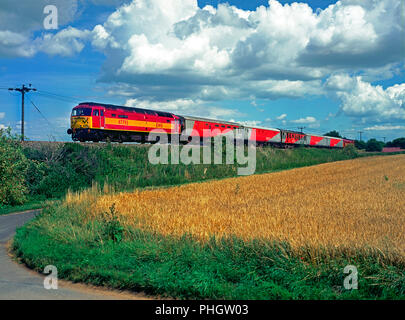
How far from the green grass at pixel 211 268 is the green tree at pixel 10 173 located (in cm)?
1327

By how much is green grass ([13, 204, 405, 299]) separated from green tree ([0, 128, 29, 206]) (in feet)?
43.5

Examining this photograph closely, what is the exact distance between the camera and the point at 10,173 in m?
22.9

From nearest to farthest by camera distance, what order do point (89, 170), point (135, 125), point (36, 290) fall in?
point (36, 290) → point (89, 170) → point (135, 125)

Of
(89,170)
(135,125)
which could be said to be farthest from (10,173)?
(135,125)

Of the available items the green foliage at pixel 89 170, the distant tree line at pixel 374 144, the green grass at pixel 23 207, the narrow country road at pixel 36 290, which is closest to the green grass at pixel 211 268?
the narrow country road at pixel 36 290

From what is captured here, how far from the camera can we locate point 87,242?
10867 millimetres

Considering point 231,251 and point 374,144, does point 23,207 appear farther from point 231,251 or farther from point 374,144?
point 374,144

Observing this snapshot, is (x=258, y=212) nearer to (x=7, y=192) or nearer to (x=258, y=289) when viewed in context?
(x=258, y=289)

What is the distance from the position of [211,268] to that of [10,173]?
737 inches

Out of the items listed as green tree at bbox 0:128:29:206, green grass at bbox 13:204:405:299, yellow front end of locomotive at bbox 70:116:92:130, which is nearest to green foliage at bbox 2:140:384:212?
green tree at bbox 0:128:29:206

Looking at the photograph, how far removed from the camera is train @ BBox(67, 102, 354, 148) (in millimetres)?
33000

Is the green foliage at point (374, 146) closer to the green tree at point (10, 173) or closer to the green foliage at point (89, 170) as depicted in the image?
the green foliage at point (89, 170)
